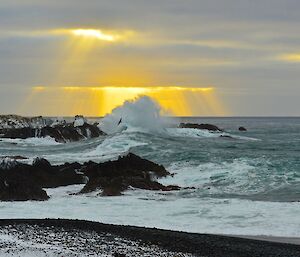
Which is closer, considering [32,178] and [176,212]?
[176,212]

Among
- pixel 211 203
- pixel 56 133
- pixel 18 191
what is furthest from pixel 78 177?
pixel 56 133

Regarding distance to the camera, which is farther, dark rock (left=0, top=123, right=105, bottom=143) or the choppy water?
dark rock (left=0, top=123, right=105, bottom=143)

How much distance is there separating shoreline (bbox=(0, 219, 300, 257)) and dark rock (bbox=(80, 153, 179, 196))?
6798 mm

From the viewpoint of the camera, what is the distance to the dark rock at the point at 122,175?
2009cm

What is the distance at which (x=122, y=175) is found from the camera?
22844 mm

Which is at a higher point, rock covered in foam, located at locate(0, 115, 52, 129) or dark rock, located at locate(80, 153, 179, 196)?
rock covered in foam, located at locate(0, 115, 52, 129)

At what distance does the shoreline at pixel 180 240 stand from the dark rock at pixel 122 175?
6.80 meters

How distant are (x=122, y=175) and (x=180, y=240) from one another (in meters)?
11.5

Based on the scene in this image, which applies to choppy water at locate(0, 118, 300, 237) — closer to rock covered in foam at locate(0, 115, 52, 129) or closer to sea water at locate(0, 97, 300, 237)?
sea water at locate(0, 97, 300, 237)

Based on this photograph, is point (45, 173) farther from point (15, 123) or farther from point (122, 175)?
point (15, 123)

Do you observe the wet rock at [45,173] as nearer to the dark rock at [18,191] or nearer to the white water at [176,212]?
the dark rock at [18,191]

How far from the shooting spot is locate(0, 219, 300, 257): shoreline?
423 inches

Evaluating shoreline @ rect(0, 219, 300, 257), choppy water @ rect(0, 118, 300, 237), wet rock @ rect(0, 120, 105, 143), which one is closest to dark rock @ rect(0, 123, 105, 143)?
wet rock @ rect(0, 120, 105, 143)

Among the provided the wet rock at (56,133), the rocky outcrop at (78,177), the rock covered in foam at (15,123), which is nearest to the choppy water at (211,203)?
the rocky outcrop at (78,177)
